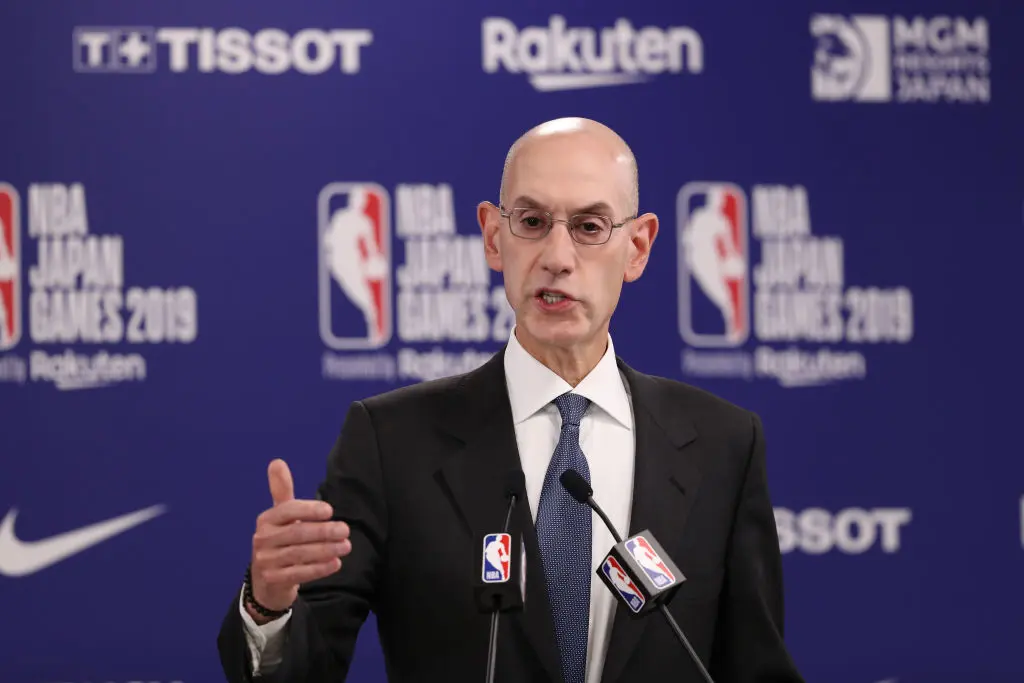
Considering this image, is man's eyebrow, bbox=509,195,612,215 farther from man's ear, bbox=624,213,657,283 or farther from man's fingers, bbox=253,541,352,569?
man's fingers, bbox=253,541,352,569

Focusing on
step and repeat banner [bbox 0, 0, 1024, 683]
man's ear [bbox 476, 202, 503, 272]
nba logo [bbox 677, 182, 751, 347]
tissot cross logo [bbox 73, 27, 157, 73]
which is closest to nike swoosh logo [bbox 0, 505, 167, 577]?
step and repeat banner [bbox 0, 0, 1024, 683]

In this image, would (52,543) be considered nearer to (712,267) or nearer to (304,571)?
(712,267)

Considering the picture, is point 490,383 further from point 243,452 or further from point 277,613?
point 243,452

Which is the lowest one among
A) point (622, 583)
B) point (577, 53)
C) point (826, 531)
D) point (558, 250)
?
point (826, 531)

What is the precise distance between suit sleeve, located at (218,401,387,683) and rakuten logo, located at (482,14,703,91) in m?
2.03

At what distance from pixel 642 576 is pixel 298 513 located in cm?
45

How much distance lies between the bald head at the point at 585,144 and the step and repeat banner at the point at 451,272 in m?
1.68

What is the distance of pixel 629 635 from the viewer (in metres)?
1.80

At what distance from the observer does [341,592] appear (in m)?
1.80

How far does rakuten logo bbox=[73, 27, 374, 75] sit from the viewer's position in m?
3.58

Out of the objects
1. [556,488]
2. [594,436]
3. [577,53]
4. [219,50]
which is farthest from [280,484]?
[577,53]

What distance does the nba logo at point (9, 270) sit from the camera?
3520 millimetres

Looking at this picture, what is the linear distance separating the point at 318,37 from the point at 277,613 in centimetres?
245

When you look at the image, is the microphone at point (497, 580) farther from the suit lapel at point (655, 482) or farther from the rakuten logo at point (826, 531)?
the rakuten logo at point (826, 531)
